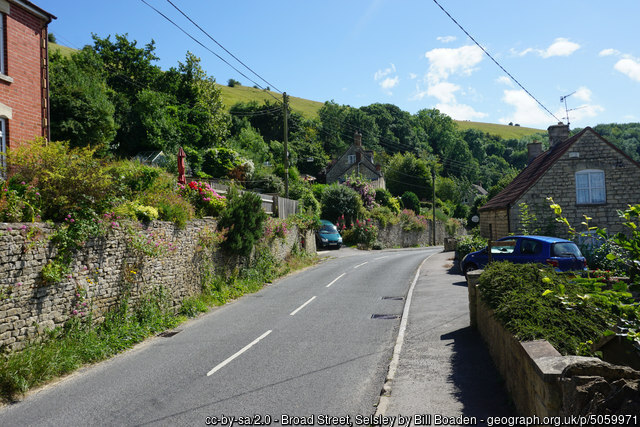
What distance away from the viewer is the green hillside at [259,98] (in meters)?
118

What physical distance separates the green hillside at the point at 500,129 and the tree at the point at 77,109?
5541 inches

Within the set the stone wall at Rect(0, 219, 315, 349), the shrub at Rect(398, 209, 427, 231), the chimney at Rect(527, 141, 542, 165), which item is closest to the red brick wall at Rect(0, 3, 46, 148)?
the stone wall at Rect(0, 219, 315, 349)

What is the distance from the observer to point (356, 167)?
63.4 meters

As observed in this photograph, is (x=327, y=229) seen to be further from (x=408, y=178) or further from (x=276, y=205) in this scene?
(x=408, y=178)

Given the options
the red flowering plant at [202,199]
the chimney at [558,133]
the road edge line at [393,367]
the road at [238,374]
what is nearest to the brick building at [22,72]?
the red flowering plant at [202,199]

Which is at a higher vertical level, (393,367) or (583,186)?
(583,186)

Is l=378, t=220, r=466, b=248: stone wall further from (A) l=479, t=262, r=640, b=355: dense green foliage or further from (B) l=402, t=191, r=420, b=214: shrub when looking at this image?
(A) l=479, t=262, r=640, b=355: dense green foliage

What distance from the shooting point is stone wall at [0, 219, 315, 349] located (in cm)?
752

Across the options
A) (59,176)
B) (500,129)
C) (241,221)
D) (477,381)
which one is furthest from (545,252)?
(500,129)

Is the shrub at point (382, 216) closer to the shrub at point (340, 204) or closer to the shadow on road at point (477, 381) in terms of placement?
the shrub at point (340, 204)

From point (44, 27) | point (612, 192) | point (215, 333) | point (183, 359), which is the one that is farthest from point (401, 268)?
point (44, 27)

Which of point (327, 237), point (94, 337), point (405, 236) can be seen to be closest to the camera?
point (94, 337)

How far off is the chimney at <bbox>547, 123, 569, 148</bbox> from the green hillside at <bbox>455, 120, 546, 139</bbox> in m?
134

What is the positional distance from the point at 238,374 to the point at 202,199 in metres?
9.51
